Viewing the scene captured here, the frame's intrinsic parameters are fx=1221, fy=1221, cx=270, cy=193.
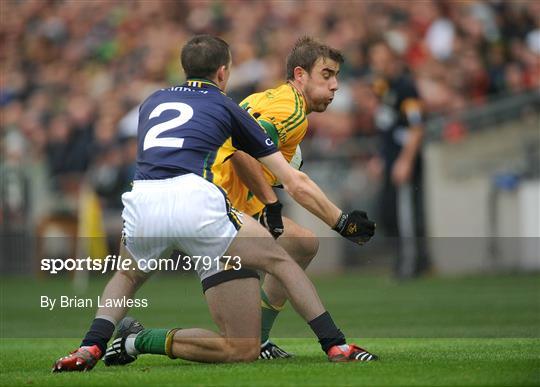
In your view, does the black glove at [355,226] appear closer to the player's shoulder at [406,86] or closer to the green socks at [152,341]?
the green socks at [152,341]

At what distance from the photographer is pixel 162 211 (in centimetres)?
697

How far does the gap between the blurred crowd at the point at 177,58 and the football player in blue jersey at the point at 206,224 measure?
10.3 meters

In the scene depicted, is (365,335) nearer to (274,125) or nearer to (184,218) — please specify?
(274,125)

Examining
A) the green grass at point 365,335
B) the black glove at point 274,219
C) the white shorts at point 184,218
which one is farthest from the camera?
the black glove at point 274,219

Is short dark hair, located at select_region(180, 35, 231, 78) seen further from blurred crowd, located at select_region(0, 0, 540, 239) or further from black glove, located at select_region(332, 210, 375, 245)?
blurred crowd, located at select_region(0, 0, 540, 239)

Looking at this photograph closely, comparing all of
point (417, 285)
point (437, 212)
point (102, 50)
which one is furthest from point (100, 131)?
point (417, 285)

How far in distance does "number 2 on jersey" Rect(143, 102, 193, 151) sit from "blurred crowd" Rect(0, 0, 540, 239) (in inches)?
409

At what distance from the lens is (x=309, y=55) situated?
8086mm

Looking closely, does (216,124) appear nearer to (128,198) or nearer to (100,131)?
Result: (128,198)

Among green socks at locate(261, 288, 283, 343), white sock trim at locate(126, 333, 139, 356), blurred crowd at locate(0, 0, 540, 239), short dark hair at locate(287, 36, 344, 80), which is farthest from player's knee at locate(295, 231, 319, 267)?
blurred crowd at locate(0, 0, 540, 239)

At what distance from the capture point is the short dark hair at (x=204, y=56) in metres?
7.23

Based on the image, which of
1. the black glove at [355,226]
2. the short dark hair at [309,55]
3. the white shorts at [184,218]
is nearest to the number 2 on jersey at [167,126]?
the white shorts at [184,218]

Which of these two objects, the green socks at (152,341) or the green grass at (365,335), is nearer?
the green grass at (365,335)

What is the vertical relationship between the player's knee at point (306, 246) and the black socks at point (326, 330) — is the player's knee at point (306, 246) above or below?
above
